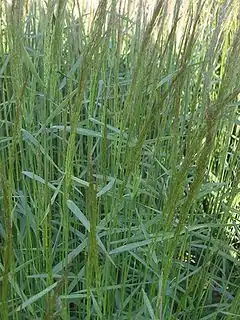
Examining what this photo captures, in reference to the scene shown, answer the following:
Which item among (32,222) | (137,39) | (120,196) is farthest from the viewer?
(137,39)

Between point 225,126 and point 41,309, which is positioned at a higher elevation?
point 225,126

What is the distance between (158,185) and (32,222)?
1.23 feet

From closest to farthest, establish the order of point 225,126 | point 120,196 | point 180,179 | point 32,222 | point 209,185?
point 180,179
point 120,196
point 32,222
point 209,185
point 225,126

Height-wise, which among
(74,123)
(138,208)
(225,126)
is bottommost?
(138,208)

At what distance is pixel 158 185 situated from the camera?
1.49 metres

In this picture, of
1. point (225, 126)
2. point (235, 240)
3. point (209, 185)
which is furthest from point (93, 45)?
point (235, 240)

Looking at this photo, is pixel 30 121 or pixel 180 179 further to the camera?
pixel 30 121

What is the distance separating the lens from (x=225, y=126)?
181 centimetres

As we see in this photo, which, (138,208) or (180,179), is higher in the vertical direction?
(180,179)

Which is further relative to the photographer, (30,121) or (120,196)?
(30,121)

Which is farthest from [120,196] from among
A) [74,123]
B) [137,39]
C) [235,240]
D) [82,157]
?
[235,240]

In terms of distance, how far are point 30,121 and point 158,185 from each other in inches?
15.4

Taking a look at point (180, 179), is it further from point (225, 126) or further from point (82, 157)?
point (225, 126)

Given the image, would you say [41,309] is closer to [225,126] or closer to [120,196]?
[120,196]
